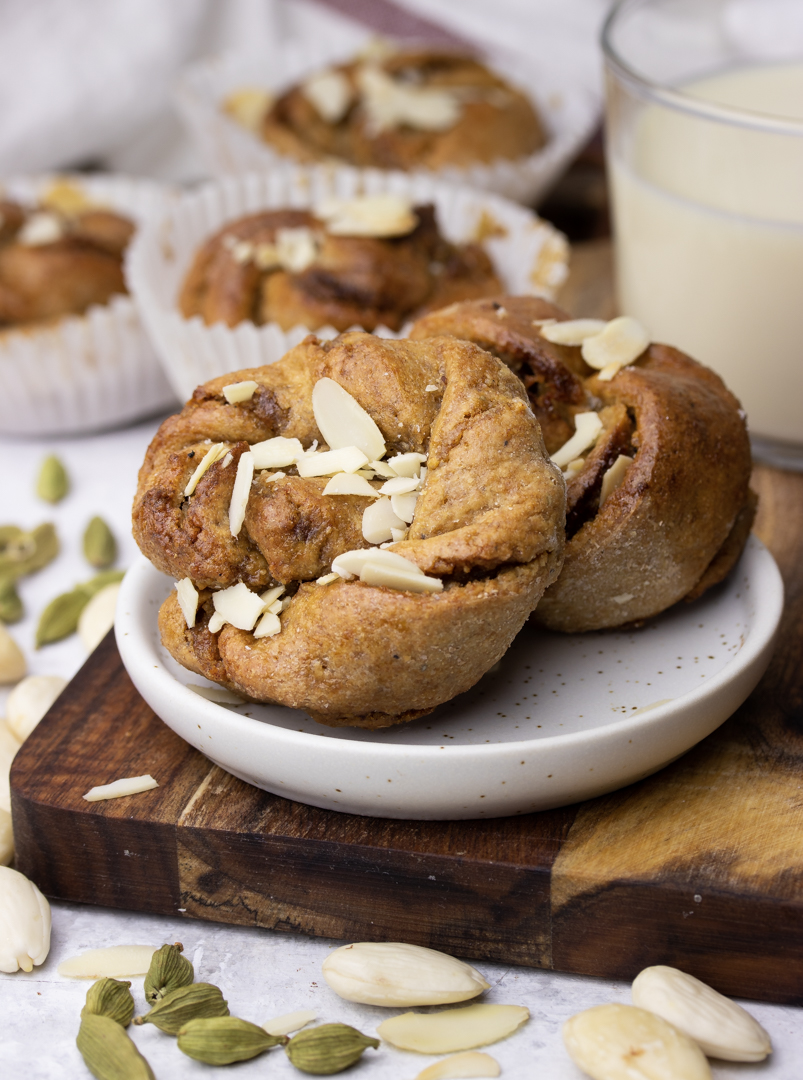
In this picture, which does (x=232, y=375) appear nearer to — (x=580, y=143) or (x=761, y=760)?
(x=761, y=760)

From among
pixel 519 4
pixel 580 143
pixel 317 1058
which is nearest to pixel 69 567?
pixel 317 1058

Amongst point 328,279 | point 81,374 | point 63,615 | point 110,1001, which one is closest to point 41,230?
point 81,374

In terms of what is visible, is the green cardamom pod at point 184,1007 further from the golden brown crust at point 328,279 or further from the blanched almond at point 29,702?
the golden brown crust at point 328,279

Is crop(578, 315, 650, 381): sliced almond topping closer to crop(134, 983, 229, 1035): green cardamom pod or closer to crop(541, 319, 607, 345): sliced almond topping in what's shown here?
crop(541, 319, 607, 345): sliced almond topping

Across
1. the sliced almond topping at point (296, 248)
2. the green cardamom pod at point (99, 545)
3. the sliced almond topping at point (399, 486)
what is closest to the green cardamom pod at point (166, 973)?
the sliced almond topping at point (399, 486)

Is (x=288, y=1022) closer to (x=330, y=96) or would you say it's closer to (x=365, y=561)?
(x=365, y=561)
